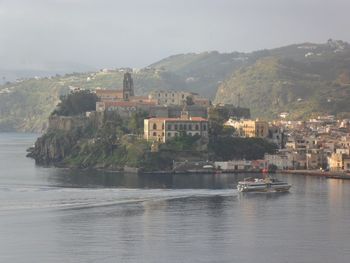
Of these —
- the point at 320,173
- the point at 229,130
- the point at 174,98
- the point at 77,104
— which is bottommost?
the point at 320,173

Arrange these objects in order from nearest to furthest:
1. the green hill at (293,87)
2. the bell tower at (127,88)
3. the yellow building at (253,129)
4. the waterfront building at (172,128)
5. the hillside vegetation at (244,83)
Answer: the waterfront building at (172,128)
the yellow building at (253,129)
the bell tower at (127,88)
the green hill at (293,87)
the hillside vegetation at (244,83)

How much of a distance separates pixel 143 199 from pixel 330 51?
119532 mm

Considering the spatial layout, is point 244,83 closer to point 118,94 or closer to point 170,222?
point 118,94

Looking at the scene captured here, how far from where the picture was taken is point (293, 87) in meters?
111

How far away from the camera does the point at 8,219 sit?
35.0m

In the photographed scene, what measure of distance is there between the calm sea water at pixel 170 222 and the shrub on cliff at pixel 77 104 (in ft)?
72.8

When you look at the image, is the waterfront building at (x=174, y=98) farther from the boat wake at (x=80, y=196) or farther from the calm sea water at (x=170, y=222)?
the boat wake at (x=80, y=196)

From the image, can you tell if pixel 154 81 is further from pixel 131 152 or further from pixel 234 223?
pixel 234 223

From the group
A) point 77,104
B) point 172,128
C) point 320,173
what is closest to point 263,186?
point 320,173

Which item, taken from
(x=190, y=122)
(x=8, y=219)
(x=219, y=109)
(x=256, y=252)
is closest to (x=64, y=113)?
(x=219, y=109)

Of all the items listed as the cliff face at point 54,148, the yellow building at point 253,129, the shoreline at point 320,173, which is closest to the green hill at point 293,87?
the yellow building at point 253,129

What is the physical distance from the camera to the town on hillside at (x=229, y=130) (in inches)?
2212

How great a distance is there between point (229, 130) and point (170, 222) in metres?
27.6

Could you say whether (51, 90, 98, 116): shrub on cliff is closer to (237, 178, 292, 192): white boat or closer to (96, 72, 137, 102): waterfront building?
(96, 72, 137, 102): waterfront building
